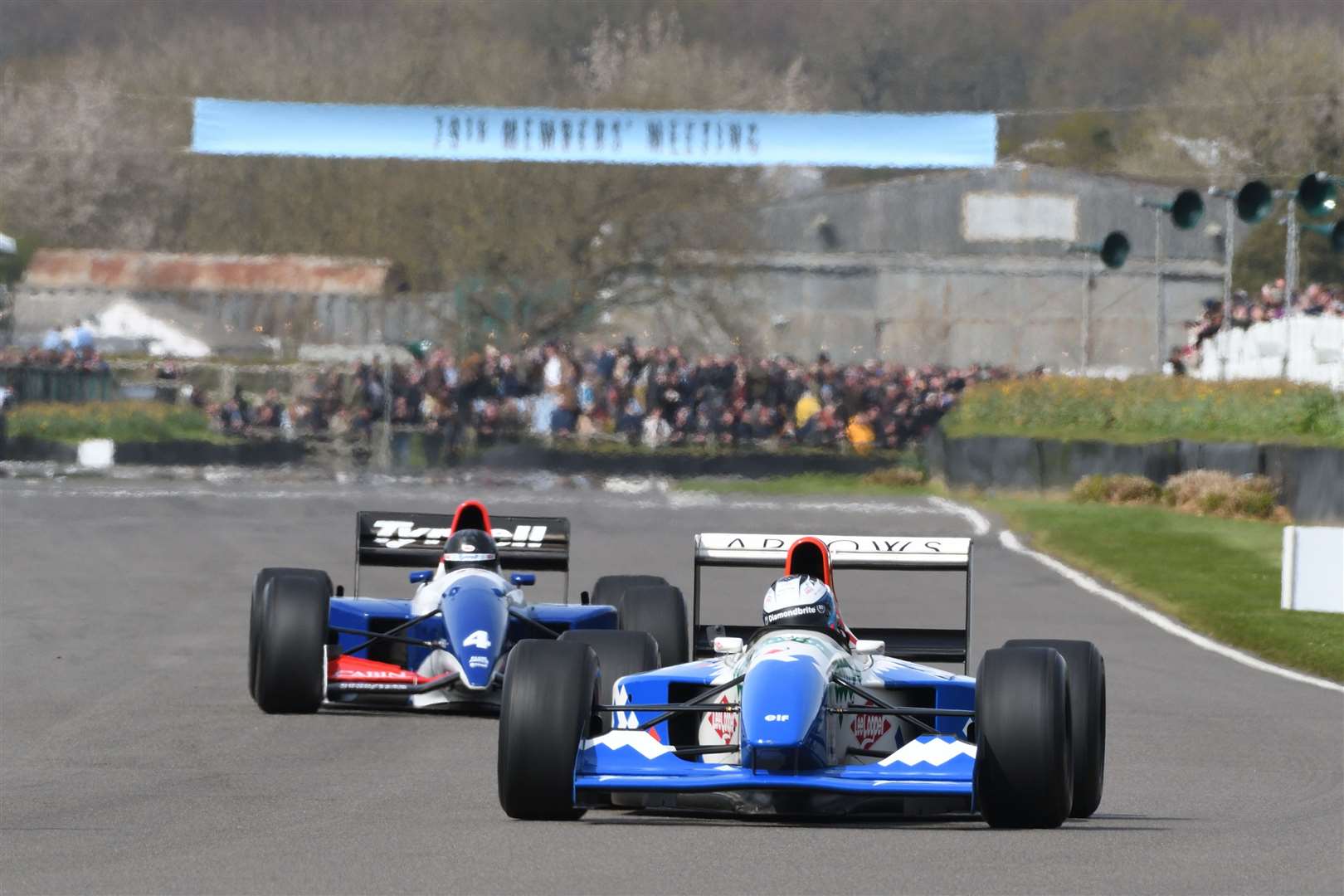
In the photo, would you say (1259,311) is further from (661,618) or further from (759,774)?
(759,774)

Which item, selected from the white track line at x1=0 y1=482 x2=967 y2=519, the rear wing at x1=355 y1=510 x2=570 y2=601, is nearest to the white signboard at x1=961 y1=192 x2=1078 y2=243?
the white track line at x1=0 y1=482 x2=967 y2=519

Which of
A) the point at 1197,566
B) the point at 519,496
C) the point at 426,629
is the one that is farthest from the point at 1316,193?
the point at 426,629

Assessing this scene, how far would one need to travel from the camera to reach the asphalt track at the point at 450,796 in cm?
729

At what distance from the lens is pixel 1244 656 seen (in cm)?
1622

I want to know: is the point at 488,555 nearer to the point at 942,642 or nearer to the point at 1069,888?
the point at 942,642

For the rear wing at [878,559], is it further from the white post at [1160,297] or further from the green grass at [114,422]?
the white post at [1160,297]

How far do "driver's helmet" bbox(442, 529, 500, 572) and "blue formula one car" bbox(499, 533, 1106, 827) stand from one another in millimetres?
3460

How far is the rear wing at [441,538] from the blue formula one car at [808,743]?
467 cm

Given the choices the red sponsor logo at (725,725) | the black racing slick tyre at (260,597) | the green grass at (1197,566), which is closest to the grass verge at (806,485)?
the green grass at (1197,566)

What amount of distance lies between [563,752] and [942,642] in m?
3.06

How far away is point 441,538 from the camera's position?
13422 millimetres

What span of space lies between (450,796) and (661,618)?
3.33 metres

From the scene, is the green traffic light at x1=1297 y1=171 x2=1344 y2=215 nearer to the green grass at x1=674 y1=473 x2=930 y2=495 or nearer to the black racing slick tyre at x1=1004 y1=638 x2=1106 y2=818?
the green grass at x1=674 y1=473 x2=930 y2=495

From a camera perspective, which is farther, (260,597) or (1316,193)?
(1316,193)
